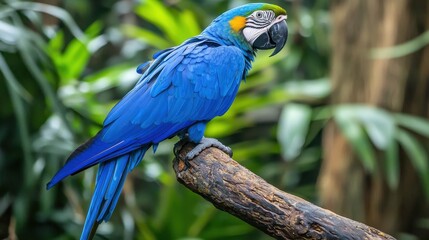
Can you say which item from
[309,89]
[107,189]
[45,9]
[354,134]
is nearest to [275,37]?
[107,189]

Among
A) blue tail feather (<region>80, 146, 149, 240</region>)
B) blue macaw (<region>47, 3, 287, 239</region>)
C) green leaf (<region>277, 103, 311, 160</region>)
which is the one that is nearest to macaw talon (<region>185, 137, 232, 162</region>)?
blue macaw (<region>47, 3, 287, 239</region>)

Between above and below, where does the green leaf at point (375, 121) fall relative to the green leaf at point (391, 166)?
above

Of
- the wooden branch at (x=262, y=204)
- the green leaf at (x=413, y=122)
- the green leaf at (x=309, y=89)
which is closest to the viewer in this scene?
the wooden branch at (x=262, y=204)

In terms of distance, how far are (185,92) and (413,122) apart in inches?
58.5

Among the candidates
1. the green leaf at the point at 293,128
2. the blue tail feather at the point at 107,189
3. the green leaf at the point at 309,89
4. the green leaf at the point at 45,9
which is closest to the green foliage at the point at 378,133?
the green leaf at the point at 293,128

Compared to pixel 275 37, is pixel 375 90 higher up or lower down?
lower down

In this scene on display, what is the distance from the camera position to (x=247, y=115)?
3.46 m

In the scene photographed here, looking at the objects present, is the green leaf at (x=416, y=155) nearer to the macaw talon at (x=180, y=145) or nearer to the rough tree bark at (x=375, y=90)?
the rough tree bark at (x=375, y=90)

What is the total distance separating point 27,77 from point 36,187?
1.18 feet

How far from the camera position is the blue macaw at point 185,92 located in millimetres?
1475

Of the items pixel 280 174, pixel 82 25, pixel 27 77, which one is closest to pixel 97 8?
pixel 82 25

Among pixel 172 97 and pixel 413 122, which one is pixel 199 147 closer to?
pixel 172 97

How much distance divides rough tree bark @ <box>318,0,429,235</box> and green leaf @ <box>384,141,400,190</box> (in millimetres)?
38

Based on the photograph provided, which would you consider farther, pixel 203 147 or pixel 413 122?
pixel 413 122
